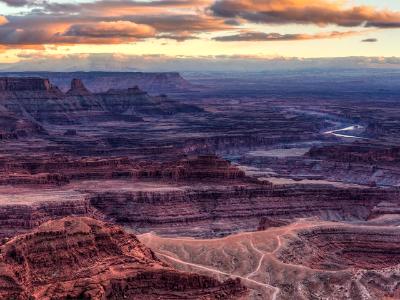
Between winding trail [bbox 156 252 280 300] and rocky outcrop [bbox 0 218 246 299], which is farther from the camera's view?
winding trail [bbox 156 252 280 300]

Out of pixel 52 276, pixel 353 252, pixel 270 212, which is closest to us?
pixel 52 276

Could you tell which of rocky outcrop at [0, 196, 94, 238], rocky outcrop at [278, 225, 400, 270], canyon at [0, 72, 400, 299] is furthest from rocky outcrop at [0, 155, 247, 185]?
rocky outcrop at [278, 225, 400, 270]

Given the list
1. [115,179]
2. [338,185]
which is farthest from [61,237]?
[338,185]

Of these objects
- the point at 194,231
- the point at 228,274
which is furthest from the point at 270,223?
the point at 228,274

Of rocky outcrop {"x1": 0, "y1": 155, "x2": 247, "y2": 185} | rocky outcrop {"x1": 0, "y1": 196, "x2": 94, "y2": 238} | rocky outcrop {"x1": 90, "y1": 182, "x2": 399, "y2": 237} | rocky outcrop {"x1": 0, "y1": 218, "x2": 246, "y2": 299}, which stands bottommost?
rocky outcrop {"x1": 90, "y1": 182, "x2": 399, "y2": 237}

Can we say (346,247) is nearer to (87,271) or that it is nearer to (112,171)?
(87,271)

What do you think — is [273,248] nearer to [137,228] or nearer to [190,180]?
[137,228]

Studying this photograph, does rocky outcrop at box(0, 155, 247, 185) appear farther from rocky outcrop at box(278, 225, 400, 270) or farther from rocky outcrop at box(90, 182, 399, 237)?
rocky outcrop at box(278, 225, 400, 270)

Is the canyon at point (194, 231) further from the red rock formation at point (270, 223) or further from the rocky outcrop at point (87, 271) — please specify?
the red rock formation at point (270, 223)
